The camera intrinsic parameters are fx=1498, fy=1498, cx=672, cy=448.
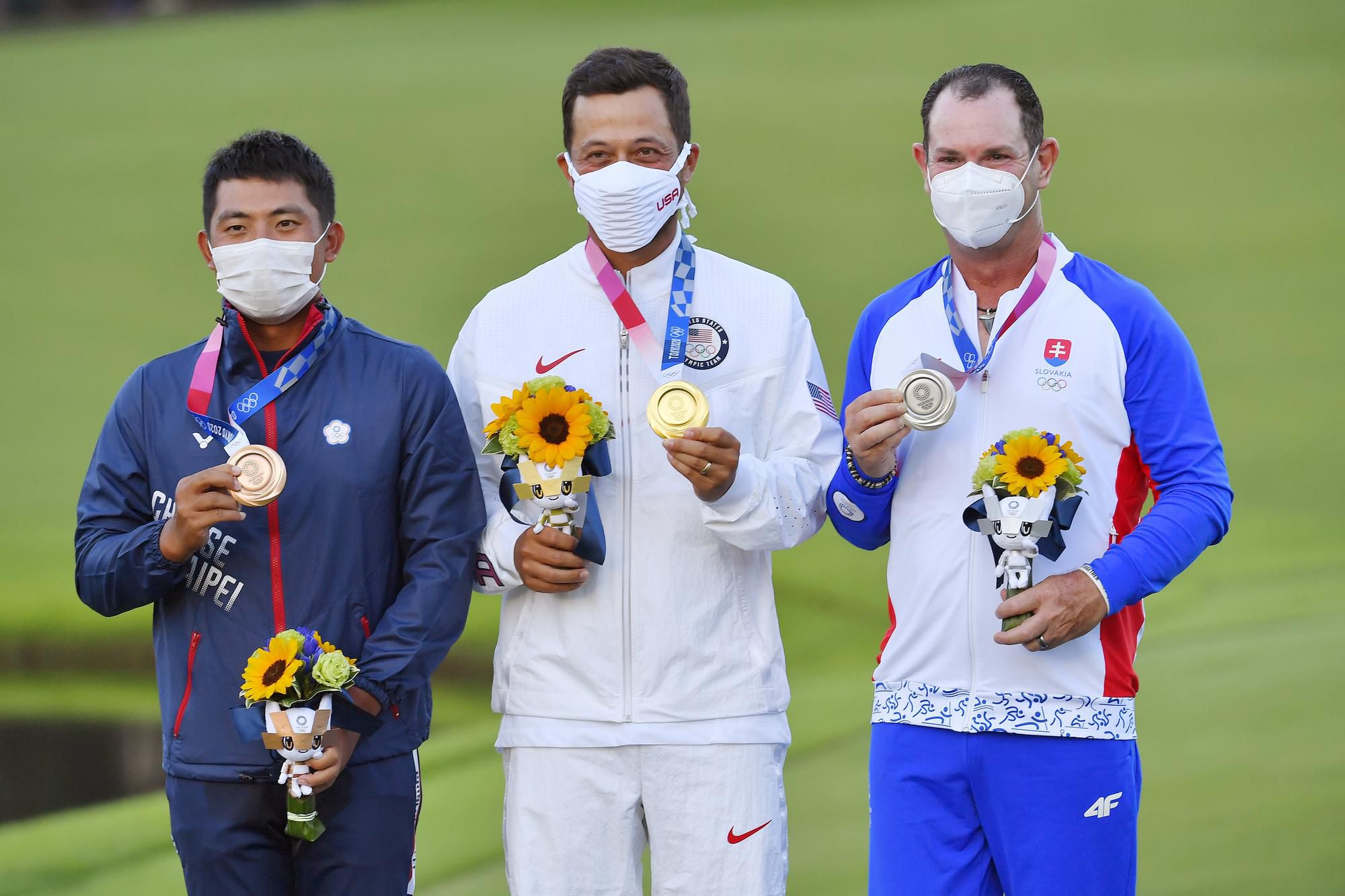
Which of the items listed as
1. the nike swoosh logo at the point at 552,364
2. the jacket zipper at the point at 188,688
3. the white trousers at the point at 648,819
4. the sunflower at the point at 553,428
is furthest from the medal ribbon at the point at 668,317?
the jacket zipper at the point at 188,688

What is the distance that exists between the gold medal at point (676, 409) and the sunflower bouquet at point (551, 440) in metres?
0.11

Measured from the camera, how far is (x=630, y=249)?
9.91ft

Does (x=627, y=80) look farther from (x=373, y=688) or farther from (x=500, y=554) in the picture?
(x=373, y=688)

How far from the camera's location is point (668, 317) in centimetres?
300

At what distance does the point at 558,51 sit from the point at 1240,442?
11.2 feet

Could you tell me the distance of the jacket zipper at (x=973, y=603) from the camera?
2.84 m

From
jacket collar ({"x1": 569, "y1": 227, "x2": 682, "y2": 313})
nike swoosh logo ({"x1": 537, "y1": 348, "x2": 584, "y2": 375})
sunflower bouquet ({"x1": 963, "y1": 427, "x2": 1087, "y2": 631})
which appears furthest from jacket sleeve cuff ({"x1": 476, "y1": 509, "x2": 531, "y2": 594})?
sunflower bouquet ({"x1": 963, "y1": 427, "x2": 1087, "y2": 631})

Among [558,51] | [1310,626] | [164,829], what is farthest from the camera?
[558,51]

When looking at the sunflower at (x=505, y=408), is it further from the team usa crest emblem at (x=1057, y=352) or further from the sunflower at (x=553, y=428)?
the team usa crest emblem at (x=1057, y=352)

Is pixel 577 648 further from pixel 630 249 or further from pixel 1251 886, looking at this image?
pixel 1251 886

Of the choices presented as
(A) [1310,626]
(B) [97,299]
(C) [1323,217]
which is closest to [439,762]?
(B) [97,299]

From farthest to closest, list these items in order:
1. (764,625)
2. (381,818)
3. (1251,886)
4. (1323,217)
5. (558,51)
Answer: (558,51), (1323,217), (1251,886), (764,625), (381,818)

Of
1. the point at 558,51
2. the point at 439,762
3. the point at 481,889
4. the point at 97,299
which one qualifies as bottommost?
the point at 481,889

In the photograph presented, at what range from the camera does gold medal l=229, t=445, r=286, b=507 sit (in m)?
2.59
